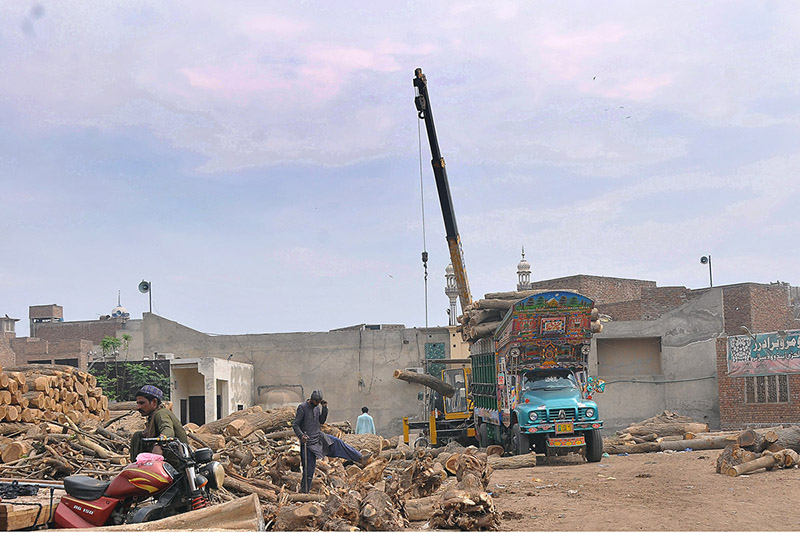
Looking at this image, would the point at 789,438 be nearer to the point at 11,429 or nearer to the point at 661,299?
the point at 11,429

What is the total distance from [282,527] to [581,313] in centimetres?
1117

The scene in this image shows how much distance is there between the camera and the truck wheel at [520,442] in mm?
17250

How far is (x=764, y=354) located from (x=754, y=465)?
13.2 meters

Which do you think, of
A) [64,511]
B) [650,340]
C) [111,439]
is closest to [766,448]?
[111,439]

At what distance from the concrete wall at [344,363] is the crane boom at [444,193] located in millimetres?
8236

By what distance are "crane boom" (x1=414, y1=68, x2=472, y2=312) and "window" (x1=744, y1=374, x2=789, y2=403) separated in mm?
9795

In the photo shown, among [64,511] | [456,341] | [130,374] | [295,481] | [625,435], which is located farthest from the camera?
[456,341]

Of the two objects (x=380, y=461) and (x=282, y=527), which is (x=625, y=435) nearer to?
(x=380, y=461)

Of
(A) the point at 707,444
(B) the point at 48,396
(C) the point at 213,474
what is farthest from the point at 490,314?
(C) the point at 213,474

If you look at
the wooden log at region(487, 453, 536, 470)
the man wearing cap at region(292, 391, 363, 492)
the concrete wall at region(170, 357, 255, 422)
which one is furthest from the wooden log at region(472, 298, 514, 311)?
the concrete wall at region(170, 357, 255, 422)

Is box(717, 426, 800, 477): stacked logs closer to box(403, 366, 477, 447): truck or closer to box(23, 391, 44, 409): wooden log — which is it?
box(403, 366, 477, 447): truck

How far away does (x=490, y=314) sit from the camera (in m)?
20.6

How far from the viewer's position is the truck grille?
56.9 feet

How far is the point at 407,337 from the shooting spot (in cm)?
3341
